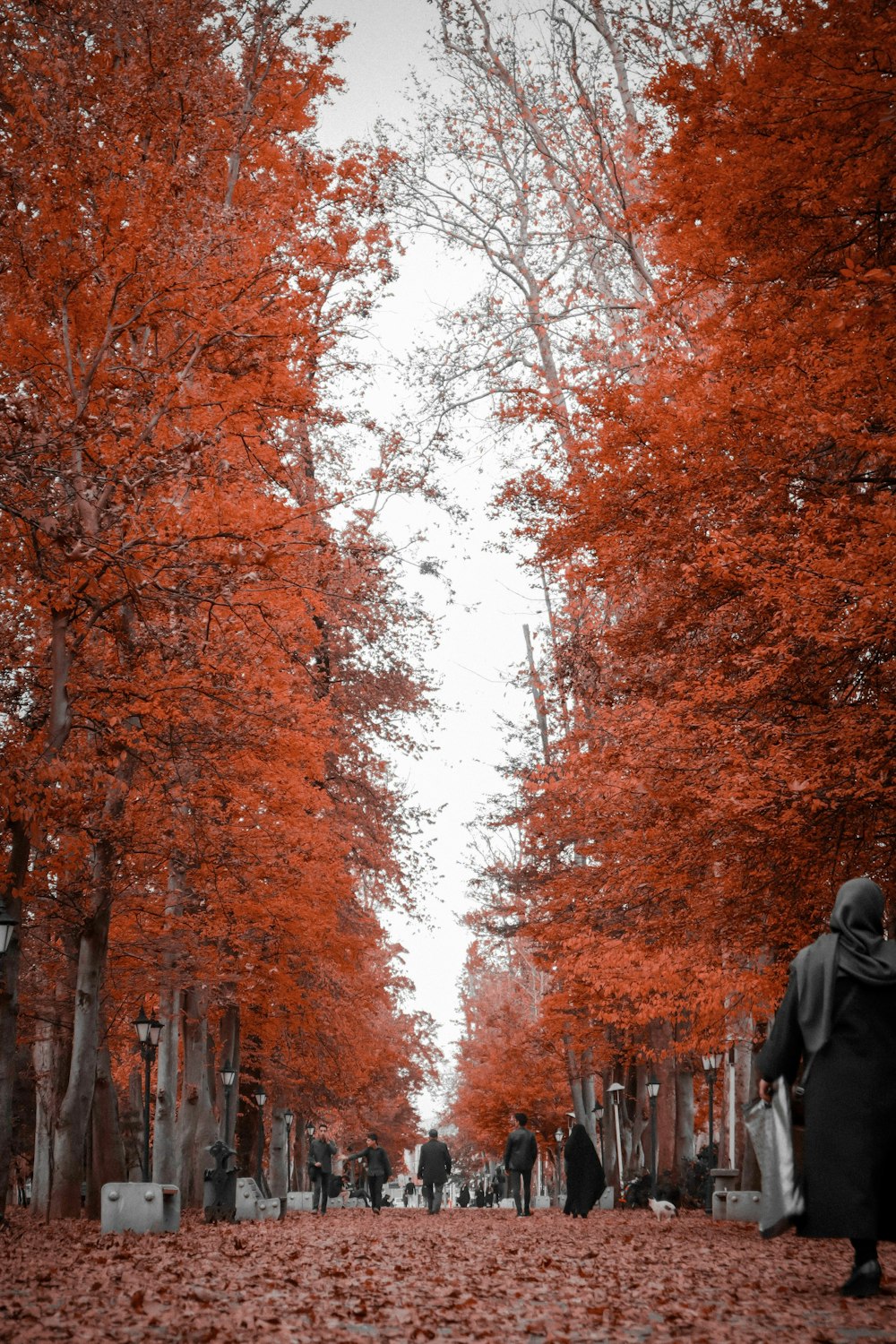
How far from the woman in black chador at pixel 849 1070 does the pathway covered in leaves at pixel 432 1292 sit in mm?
325

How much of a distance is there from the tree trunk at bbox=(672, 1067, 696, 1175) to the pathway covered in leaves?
12712mm

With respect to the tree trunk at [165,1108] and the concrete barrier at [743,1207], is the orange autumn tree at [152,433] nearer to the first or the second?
the tree trunk at [165,1108]

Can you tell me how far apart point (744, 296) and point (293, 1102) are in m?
Answer: 27.3

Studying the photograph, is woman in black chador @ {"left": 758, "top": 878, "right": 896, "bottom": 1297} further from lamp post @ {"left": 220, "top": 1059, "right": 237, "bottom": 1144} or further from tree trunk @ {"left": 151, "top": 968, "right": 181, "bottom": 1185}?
Result: lamp post @ {"left": 220, "top": 1059, "right": 237, "bottom": 1144}

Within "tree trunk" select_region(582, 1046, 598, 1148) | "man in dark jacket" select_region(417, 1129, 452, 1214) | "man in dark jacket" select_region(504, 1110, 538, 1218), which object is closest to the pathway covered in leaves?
"man in dark jacket" select_region(504, 1110, 538, 1218)

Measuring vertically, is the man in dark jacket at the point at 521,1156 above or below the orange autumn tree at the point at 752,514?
below

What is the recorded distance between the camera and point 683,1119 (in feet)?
77.2

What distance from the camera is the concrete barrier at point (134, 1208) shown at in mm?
13508

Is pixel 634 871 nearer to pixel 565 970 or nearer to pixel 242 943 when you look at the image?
pixel 565 970

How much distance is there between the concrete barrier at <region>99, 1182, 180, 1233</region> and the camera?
44.3ft

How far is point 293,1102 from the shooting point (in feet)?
106

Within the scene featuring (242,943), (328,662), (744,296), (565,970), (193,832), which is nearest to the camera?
(744,296)

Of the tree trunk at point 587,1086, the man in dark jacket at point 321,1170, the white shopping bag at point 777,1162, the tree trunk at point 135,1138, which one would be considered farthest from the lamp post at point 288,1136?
the white shopping bag at point 777,1162

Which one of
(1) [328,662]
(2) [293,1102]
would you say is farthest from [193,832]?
(2) [293,1102]
